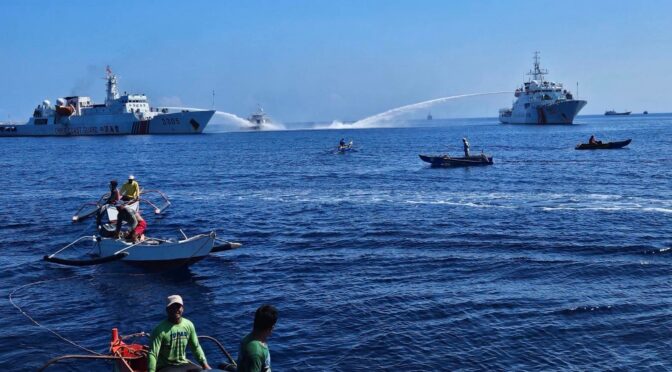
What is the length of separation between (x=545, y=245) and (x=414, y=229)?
6.49 meters

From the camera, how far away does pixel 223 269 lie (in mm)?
25062

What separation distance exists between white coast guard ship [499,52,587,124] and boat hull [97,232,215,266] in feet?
491

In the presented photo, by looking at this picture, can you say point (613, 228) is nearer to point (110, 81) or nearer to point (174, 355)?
point (174, 355)

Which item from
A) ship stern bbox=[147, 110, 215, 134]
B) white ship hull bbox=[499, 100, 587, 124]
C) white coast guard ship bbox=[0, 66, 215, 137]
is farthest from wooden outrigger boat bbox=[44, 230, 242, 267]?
white ship hull bbox=[499, 100, 587, 124]

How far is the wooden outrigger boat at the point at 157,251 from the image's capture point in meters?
24.0

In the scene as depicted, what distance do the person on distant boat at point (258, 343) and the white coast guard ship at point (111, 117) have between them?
14708cm

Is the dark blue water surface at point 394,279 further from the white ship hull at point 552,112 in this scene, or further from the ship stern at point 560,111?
the white ship hull at point 552,112

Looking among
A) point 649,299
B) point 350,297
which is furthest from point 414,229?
point 649,299

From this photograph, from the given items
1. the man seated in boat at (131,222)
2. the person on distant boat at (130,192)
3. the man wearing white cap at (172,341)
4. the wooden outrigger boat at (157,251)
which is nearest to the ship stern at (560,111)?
the person on distant boat at (130,192)

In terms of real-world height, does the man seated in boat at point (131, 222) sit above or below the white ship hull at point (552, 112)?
below

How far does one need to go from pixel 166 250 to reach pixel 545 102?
15424 centimetres

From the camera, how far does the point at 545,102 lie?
166m

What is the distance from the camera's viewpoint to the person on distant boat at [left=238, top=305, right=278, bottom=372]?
8.78 metres

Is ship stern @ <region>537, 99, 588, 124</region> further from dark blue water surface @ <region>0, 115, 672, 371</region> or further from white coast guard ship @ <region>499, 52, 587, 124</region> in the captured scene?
dark blue water surface @ <region>0, 115, 672, 371</region>
